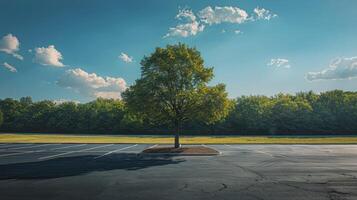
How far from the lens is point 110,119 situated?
8144cm

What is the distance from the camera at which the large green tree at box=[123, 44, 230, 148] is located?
85.4 ft

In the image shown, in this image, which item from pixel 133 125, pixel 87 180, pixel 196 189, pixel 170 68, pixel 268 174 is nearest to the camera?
pixel 196 189

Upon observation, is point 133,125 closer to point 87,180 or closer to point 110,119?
point 110,119

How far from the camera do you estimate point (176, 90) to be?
2675cm

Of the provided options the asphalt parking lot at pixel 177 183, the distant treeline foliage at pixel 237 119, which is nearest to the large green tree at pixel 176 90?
the asphalt parking lot at pixel 177 183

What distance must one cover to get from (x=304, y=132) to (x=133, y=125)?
149 ft

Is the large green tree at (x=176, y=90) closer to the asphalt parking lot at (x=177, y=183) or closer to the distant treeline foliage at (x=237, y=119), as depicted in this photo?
the asphalt parking lot at (x=177, y=183)

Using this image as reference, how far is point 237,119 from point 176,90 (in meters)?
54.3

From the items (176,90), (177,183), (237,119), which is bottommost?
(177,183)

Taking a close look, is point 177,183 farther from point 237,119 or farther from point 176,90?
point 237,119

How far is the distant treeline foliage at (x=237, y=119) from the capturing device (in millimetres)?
76812

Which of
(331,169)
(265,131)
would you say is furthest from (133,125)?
(331,169)

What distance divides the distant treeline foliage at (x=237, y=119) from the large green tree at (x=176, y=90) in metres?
44.8

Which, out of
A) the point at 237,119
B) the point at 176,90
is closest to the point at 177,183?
the point at 176,90
